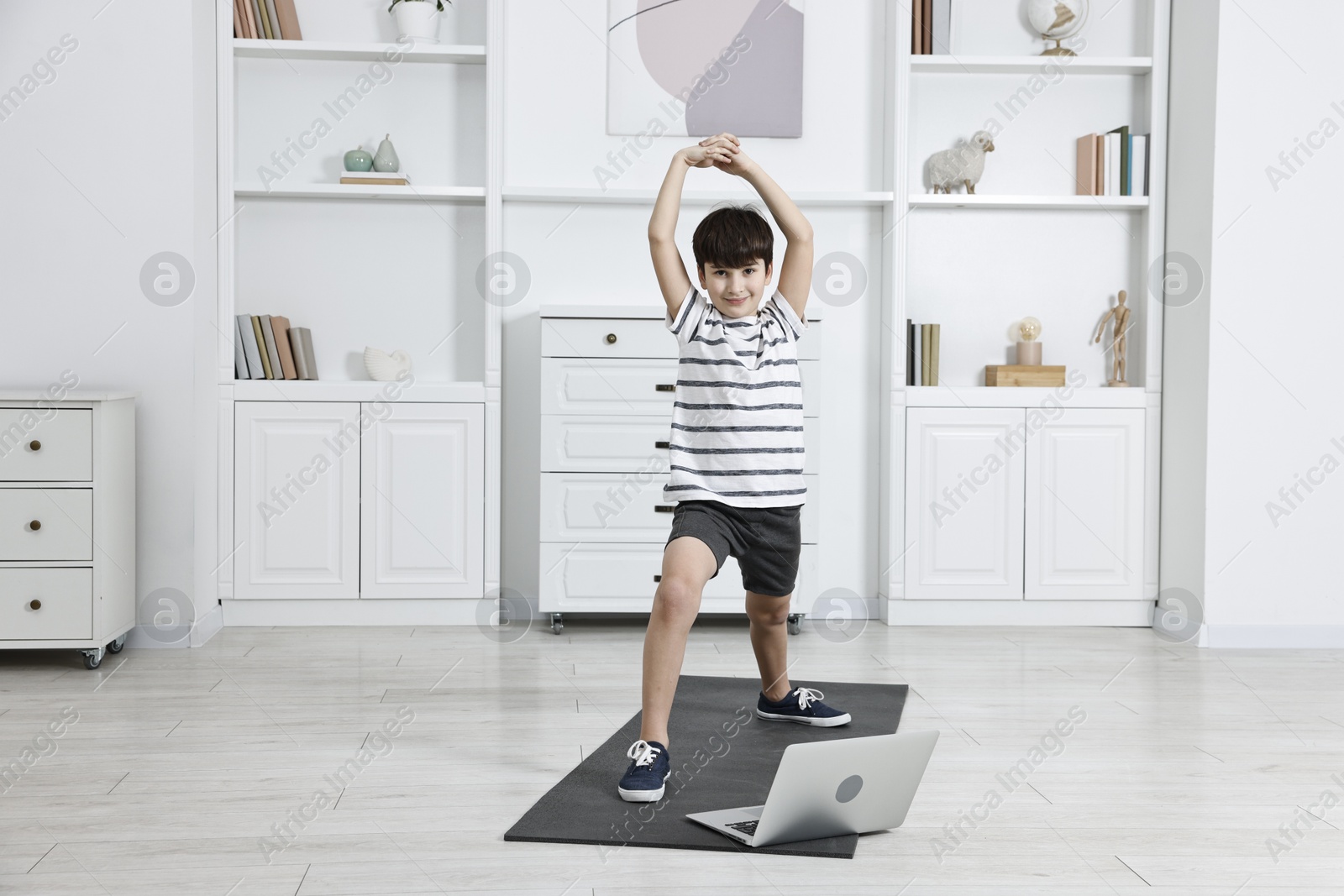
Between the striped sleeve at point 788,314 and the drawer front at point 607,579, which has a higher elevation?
the striped sleeve at point 788,314

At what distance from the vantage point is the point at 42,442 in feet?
9.42

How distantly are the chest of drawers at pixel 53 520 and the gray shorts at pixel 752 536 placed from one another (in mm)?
1656

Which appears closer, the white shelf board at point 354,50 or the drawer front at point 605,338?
the drawer front at point 605,338

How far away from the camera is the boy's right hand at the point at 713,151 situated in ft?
6.60

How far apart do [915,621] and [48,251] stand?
2774 millimetres

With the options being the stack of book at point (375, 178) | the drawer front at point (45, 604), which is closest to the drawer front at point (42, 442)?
the drawer front at point (45, 604)

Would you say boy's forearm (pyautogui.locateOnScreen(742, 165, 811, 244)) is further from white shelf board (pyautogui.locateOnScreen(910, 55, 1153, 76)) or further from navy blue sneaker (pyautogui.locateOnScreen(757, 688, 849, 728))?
white shelf board (pyautogui.locateOnScreen(910, 55, 1153, 76))

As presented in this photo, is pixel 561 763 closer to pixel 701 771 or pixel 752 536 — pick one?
pixel 701 771

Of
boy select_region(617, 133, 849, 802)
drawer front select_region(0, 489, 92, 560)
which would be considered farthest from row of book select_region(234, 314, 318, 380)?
boy select_region(617, 133, 849, 802)

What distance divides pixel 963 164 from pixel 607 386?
4.56ft

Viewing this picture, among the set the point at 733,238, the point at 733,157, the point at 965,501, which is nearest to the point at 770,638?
the point at 733,238

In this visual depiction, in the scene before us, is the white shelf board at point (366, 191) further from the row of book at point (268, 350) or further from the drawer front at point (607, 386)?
the drawer front at point (607, 386)

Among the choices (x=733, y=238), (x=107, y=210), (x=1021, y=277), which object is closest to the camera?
(x=733, y=238)

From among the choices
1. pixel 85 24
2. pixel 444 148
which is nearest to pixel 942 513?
pixel 444 148
